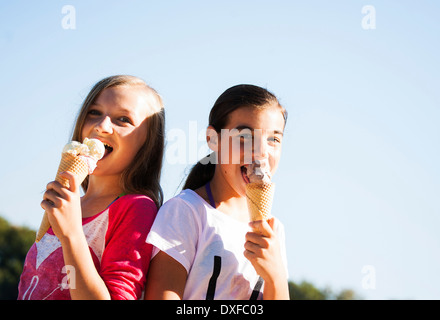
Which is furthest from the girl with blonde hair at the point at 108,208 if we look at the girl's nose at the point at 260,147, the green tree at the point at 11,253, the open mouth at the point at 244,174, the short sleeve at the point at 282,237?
the green tree at the point at 11,253

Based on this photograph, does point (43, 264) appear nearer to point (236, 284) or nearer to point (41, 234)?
point (41, 234)

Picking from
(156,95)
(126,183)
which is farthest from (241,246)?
(156,95)

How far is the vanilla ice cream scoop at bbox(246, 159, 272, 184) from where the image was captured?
4.34 m

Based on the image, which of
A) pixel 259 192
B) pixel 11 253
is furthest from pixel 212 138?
pixel 11 253

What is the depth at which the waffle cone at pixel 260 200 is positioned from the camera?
4.19 metres

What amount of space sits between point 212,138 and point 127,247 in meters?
1.46

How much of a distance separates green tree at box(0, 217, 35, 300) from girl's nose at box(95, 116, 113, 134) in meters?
26.0

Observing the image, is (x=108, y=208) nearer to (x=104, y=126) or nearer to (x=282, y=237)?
(x=104, y=126)

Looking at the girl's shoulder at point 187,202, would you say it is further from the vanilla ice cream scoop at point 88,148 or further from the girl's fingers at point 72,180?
the girl's fingers at point 72,180

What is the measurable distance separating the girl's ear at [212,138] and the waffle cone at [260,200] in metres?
0.73

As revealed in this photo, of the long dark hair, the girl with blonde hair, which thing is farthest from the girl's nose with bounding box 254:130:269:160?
the girl with blonde hair

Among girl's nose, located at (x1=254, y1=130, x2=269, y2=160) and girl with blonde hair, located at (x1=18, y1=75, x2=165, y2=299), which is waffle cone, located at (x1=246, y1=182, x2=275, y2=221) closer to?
girl's nose, located at (x1=254, y1=130, x2=269, y2=160)

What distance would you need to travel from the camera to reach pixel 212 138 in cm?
490
